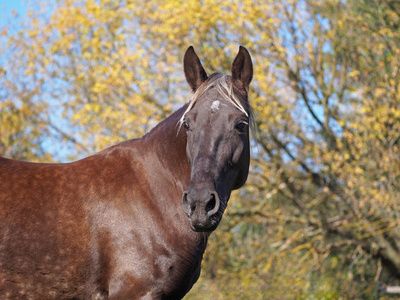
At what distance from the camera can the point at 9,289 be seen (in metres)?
3.36

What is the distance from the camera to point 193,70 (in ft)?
12.7

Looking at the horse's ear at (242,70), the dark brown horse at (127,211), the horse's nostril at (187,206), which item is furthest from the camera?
the horse's ear at (242,70)

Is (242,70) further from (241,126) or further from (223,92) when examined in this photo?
(241,126)

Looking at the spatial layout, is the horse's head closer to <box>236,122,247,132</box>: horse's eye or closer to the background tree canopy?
<box>236,122,247,132</box>: horse's eye

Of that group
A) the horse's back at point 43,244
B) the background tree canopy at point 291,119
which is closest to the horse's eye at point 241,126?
the horse's back at point 43,244

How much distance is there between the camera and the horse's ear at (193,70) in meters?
3.83

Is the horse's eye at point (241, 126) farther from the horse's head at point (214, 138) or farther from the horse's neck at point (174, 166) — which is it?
the horse's neck at point (174, 166)

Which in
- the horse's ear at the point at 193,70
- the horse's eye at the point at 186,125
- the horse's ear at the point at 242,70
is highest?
the horse's ear at the point at 193,70

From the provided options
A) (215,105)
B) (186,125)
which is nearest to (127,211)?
(186,125)

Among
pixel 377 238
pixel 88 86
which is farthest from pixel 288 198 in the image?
pixel 88 86

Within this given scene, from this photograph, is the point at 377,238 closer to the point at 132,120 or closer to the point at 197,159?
the point at 132,120

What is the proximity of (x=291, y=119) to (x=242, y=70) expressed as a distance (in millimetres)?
7256

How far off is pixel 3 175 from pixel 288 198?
8.51 m

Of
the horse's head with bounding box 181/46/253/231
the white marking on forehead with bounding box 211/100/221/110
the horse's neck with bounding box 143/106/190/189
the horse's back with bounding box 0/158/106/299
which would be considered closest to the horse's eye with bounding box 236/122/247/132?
the horse's head with bounding box 181/46/253/231
